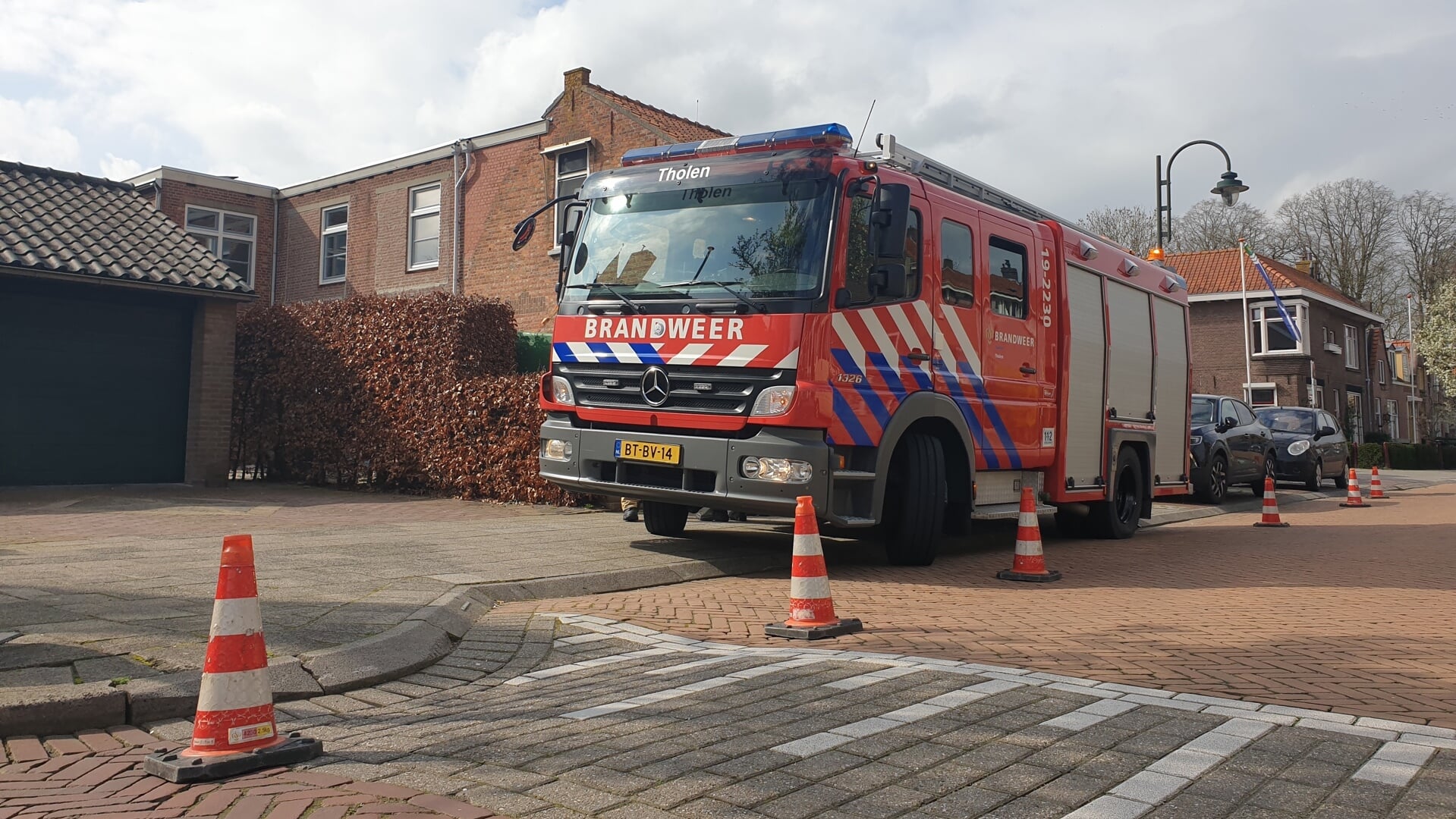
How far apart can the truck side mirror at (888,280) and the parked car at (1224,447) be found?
36.3ft

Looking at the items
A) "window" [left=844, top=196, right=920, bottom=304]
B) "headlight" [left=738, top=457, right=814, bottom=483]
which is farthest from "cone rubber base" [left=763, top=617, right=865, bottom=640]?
"window" [left=844, top=196, right=920, bottom=304]

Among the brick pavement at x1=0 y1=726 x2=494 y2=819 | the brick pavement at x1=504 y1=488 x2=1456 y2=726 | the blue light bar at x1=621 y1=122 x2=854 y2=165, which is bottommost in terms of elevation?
the brick pavement at x1=0 y1=726 x2=494 y2=819

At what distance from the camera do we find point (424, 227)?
78.1 ft

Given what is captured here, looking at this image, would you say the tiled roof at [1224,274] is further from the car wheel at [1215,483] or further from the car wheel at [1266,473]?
the car wheel at [1215,483]

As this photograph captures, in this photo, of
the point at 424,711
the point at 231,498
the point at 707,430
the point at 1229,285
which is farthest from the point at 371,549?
the point at 1229,285

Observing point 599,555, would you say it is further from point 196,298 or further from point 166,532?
point 196,298

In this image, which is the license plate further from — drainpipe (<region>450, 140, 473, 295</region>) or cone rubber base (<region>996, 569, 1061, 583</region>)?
drainpipe (<region>450, 140, 473, 295</region>)

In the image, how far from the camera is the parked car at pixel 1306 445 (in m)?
22.5

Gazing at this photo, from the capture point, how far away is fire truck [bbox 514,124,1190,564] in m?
8.07

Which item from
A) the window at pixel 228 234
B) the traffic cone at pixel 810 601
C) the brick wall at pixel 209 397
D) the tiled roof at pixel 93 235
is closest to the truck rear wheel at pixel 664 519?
the traffic cone at pixel 810 601

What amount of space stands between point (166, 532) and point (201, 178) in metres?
18.2

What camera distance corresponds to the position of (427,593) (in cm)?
673

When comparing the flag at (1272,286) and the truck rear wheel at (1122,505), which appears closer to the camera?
the truck rear wheel at (1122,505)

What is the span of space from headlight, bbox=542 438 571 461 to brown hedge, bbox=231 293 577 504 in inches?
131
